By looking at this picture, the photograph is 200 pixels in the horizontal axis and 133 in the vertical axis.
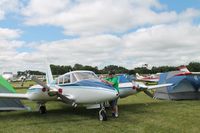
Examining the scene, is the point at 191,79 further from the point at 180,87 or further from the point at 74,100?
the point at 74,100

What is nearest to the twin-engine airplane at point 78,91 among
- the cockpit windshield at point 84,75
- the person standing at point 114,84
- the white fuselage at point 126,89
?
the cockpit windshield at point 84,75

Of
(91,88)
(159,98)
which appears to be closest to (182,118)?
(91,88)

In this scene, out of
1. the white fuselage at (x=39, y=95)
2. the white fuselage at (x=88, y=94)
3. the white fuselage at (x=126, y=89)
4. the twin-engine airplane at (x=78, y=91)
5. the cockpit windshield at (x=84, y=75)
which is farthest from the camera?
the white fuselage at (x=126, y=89)

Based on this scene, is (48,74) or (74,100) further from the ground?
(48,74)

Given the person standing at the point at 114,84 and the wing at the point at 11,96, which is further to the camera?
the wing at the point at 11,96

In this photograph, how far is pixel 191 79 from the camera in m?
18.3

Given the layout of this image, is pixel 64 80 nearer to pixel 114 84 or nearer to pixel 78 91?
pixel 78 91

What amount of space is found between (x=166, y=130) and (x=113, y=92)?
2381mm

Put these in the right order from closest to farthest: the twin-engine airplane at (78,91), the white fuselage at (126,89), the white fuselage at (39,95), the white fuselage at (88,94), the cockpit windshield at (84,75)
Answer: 1. the white fuselage at (88,94)
2. the twin-engine airplane at (78,91)
3. the cockpit windshield at (84,75)
4. the white fuselage at (39,95)
5. the white fuselage at (126,89)

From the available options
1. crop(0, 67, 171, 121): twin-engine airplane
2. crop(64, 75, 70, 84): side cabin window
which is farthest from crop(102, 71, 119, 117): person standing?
crop(64, 75, 70, 84): side cabin window

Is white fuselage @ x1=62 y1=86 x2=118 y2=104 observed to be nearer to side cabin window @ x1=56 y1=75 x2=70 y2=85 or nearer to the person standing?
side cabin window @ x1=56 y1=75 x2=70 y2=85

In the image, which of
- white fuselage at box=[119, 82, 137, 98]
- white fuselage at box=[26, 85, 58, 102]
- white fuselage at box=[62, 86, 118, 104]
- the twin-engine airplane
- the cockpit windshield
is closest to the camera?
white fuselage at box=[62, 86, 118, 104]

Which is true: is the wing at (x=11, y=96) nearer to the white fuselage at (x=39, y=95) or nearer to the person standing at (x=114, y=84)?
the white fuselage at (x=39, y=95)

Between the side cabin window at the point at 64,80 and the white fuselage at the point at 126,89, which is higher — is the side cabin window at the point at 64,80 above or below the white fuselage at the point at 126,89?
above
